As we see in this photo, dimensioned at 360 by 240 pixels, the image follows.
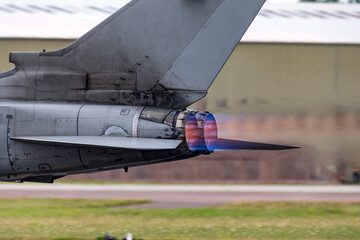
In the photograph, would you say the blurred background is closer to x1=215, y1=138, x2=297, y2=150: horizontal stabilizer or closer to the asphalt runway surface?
the asphalt runway surface

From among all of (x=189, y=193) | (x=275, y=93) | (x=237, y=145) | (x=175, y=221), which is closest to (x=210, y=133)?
(x=237, y=145)

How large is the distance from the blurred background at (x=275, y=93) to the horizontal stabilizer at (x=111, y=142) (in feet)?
23.0

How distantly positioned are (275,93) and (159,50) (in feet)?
28.6

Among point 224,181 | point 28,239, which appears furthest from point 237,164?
point 28,239

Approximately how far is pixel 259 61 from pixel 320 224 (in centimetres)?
769

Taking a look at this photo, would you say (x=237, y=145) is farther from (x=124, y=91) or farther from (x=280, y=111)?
(x=280, y=111)

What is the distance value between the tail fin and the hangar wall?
19.1 feet

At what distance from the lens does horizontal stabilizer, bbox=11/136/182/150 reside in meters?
9.10

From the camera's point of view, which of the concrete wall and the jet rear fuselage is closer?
the jet rear fuselage

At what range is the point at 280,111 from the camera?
1678cm

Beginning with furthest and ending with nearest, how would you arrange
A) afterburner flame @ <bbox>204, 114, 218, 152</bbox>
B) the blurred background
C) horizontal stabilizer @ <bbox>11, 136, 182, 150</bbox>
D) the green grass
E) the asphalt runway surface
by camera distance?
the asphalt runway surface < the blurred background < the green grass < afterburner flame @ <bbox>204, 114, 218, 152</bbox> < horizontal stabilizer @ <bbox>11, 136, 182, 150</bbox>

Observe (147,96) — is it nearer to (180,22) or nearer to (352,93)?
(180,22)

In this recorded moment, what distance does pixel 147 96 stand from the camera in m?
10.2

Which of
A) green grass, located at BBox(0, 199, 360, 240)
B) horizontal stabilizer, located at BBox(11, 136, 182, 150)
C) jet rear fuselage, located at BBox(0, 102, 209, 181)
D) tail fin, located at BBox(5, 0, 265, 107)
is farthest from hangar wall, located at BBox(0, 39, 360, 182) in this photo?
horizontal stabilizer, located at BBox(11, 136, 182, 150)
